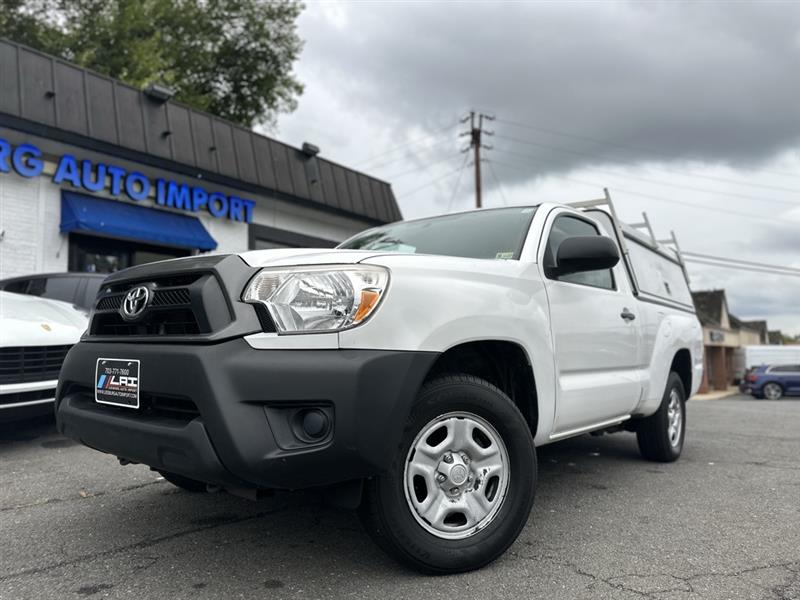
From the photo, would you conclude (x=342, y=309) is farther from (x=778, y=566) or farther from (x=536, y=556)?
(x=778, y=566)

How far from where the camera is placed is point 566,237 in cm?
367

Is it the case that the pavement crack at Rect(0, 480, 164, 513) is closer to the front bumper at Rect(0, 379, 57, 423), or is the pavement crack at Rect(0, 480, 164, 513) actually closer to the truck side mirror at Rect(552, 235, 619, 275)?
the front bumper at Rect(0, 379, 57, 423)

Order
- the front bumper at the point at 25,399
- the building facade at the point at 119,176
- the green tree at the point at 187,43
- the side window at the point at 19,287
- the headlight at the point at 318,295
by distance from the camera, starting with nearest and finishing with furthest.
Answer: the headlight at the point at 318,295
the front bumper at the point at 25,399
the side window at the point at 19,287
the building facade at the point at 119,176
the green tree at the point at 187,43

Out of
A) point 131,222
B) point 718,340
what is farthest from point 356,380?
point 718,340

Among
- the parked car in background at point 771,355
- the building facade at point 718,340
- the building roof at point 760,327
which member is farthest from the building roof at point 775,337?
the parked car in background at point 771,355

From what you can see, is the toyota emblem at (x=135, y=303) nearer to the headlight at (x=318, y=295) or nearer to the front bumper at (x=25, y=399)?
the headlight at (x=318, y=295)

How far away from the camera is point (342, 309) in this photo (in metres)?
2.27

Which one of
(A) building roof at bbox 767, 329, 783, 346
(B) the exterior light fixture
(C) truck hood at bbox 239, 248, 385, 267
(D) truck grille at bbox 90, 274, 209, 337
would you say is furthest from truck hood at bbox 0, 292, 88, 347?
(A) building roof at bbox 767, 329, 783, 346

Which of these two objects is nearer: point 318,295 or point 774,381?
point 318,295

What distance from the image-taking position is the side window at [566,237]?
342 cm

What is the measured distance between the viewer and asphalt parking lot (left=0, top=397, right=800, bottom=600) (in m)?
Answer: 2.36

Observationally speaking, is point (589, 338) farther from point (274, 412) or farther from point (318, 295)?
point (274, 412)

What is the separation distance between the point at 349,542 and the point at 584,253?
1.86 metres

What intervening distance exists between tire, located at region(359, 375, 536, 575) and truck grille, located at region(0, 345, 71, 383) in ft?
11.8
